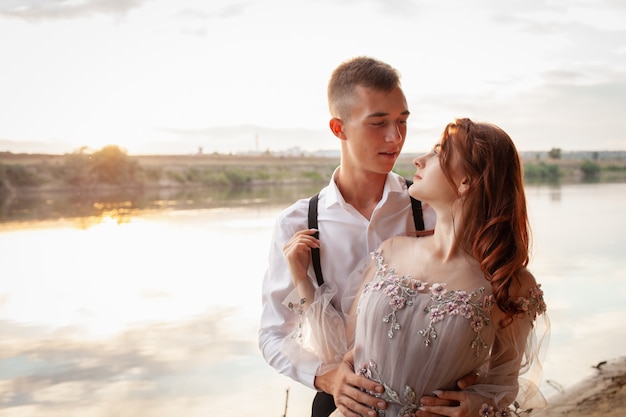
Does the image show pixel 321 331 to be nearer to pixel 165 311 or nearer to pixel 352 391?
pixel 352 391

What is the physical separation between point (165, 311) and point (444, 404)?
6.20 m

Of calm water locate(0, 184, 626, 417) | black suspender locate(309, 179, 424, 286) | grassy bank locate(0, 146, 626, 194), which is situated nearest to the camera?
black suspender locate(309, 179, 424, 286)

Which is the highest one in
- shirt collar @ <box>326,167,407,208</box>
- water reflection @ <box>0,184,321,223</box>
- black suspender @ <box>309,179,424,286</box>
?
shirt collar @ <box>326,167,407,208</box>

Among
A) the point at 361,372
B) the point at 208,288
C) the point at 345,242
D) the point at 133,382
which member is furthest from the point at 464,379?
the point at 208,288

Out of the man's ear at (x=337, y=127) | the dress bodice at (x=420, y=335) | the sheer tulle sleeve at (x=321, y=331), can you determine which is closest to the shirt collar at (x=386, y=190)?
the man's ear at (x=337, y=127)

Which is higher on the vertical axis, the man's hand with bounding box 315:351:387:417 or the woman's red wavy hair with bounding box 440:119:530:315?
the woman's red wavy hair with bounding box 440:119:530:315

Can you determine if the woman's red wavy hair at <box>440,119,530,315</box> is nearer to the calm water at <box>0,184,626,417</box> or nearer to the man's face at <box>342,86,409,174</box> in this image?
the man's face at <box>342,86,409,174</box>

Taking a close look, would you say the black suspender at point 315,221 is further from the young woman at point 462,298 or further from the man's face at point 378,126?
the young woman at point 462,298

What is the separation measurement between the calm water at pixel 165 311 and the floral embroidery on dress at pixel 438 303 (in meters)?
1.17

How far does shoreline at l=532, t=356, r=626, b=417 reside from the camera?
3.58 metres

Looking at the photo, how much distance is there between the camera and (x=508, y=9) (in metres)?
6.92

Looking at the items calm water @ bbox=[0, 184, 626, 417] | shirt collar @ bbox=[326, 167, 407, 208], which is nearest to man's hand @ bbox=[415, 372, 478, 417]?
shirt collar @ bbox=[326, 167, 407, 208]

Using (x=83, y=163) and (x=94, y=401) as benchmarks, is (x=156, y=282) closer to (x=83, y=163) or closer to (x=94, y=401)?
(x=83, y=163)

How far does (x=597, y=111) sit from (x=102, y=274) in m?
7.42
